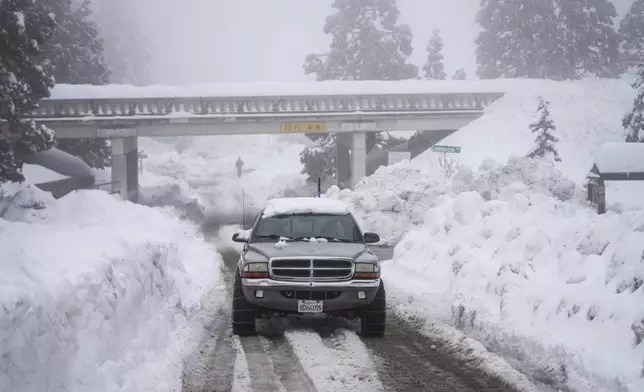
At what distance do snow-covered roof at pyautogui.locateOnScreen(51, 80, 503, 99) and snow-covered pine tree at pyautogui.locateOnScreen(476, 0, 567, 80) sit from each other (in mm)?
20030

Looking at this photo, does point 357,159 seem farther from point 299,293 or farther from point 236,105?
point 299,293

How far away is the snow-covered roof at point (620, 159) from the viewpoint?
969 inches

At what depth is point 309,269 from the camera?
850 cm

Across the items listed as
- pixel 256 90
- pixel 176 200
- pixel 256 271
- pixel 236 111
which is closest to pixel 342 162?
pixel 256 90

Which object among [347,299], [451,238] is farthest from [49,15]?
[347,299]

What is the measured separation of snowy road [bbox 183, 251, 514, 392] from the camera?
6547 mm

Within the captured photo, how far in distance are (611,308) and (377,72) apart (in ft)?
171

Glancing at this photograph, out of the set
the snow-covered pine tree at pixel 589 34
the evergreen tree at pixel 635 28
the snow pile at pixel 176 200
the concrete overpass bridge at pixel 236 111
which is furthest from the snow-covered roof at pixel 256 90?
the evergreen tree at pixel 635 28

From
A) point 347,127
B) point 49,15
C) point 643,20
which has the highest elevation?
point 643,20

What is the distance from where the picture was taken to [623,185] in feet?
103

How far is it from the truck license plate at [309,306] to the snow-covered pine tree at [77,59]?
37542 mm

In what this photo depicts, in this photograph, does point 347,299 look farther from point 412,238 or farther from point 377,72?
point 377,72

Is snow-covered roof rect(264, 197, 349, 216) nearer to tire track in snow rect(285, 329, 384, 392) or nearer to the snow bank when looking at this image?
tire track in snow rect(285, 329, 384, 392)

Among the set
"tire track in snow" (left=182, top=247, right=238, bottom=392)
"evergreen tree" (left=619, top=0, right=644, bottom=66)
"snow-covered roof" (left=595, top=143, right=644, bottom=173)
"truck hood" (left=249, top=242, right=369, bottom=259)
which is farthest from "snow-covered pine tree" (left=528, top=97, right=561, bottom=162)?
"evergreen tree" (left=619, top=0, right=644, bottom=66)
